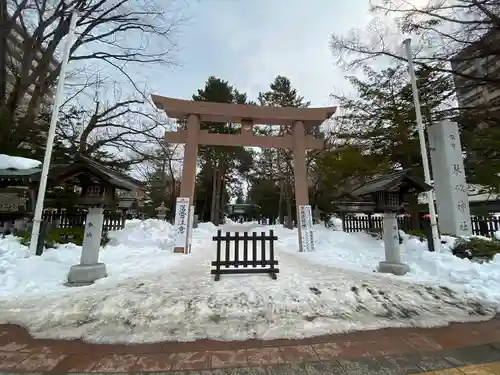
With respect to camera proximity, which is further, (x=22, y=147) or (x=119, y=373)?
(x=22, y=147)

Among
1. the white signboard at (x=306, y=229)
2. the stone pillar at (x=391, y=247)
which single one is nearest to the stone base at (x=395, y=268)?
the stone pillar at (x=391, y=247)

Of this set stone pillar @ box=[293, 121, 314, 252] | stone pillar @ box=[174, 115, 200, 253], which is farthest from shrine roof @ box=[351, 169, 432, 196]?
stone pillar @ box=[174, 115, 200, 253]

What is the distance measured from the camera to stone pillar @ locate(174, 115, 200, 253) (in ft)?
31.6

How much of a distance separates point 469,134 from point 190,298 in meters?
12.6

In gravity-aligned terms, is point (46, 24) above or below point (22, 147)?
above

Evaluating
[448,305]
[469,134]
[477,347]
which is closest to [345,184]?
[469,134]

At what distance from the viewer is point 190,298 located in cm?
456

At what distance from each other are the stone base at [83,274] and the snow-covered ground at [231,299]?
0.91ft

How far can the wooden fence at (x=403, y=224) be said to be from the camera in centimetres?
1111

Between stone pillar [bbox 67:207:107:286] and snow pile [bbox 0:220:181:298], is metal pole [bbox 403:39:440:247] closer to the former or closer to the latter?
snow pile [bbox 0:220:181:298]

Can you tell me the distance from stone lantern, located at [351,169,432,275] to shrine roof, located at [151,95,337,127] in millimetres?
5163

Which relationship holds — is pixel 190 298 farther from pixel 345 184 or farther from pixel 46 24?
pixel 46 24

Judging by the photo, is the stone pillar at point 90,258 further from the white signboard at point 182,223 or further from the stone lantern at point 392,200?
the stone lantern at point 392,200

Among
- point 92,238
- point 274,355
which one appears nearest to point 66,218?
point 92,238
